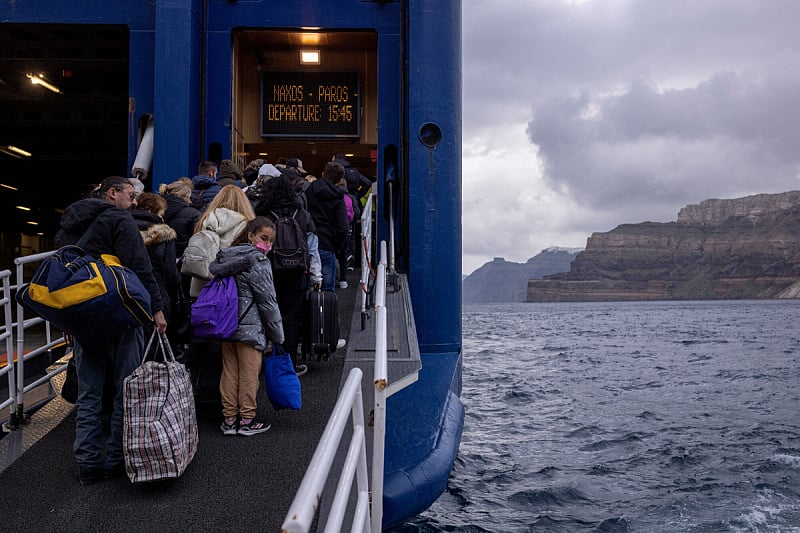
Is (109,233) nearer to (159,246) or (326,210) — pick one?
(159,246)

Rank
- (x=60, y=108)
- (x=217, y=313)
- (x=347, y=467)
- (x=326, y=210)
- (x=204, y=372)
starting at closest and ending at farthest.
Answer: (x=347, y=467), (x=217, y=313), (x=204, y=372), (x=326, y=210), (x=60, y=108)

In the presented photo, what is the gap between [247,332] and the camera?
430cm

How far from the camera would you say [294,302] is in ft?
16.9

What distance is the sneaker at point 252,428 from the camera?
4410mm

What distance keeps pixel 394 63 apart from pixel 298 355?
15.4 ft

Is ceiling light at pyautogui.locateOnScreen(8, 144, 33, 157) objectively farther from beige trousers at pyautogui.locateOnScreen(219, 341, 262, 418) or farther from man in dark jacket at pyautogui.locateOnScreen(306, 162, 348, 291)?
beige trousers at pyautogui.locateOnScreen(219, 341, 262, 418)

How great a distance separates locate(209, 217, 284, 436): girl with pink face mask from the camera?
4316mm

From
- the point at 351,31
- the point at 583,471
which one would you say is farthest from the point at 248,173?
the point at 583,471

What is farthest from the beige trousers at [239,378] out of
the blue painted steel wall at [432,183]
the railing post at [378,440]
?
the blue painted steel wall at [432,183]

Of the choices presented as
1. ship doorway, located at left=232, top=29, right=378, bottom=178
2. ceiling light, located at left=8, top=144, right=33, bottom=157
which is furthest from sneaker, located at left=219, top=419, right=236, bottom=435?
ceiling light, located at left=8, top=144, right=33, bottom=157

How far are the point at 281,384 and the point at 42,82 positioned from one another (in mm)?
10743

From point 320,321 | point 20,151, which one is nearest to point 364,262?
point 320,321

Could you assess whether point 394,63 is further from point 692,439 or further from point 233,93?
point 692,439

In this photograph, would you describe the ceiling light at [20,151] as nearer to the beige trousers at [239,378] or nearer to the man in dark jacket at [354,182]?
the man in dark jacket at [354,182]
